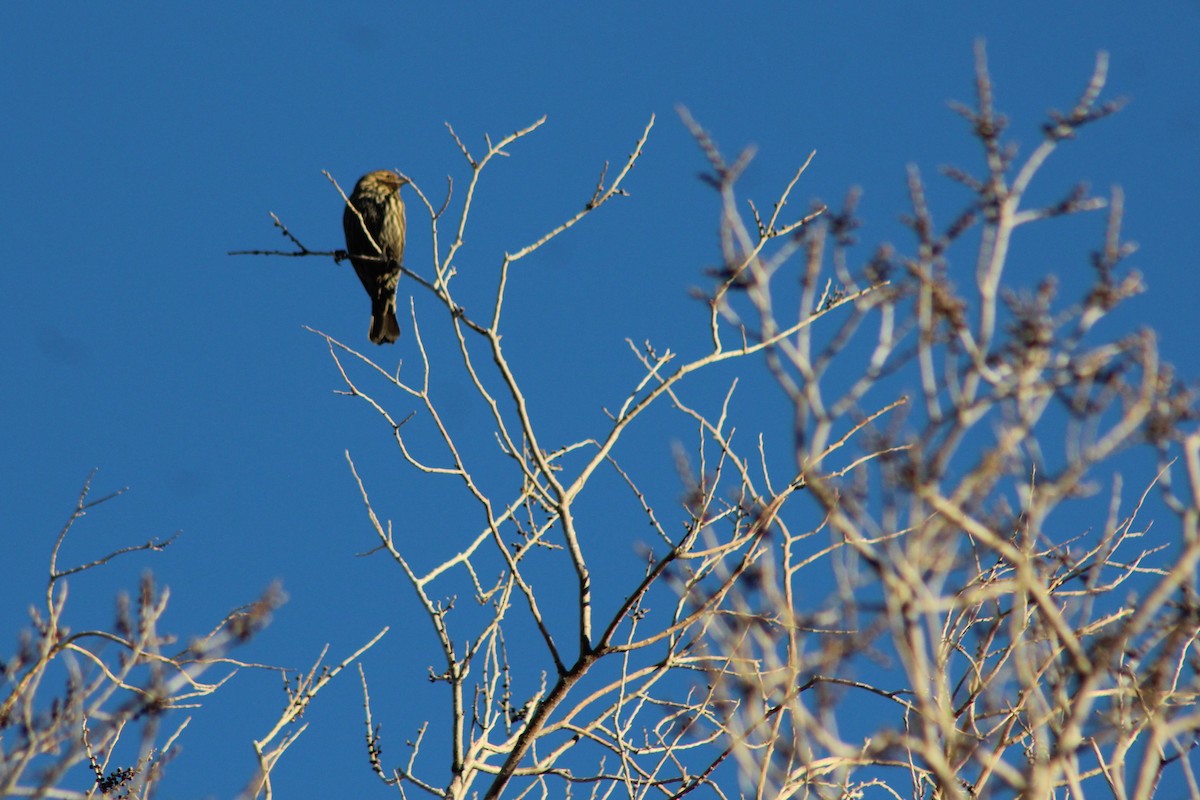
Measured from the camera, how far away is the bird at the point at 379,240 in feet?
30.5

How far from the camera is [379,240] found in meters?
9.25

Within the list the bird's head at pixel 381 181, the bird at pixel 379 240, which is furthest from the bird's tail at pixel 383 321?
the bird's head at pixel 381 181

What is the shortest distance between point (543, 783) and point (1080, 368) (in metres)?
2.97

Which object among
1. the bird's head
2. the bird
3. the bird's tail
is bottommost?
the bird's tail

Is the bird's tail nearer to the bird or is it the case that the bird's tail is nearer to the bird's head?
the bird

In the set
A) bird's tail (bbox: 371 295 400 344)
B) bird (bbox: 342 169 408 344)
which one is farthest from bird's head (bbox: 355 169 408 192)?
bird's tail (bbox: 371 295 400 344)

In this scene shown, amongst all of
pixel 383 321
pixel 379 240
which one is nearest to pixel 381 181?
pixel 379 240

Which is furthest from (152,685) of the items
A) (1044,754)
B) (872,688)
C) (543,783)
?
(1044,754)

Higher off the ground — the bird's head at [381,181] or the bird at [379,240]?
the bird's head at [381,181]

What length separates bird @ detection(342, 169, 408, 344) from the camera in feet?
30.5

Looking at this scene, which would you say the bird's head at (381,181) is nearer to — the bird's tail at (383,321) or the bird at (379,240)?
the bird at (379,240)

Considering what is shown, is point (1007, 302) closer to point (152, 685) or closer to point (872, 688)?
point (872, 688)

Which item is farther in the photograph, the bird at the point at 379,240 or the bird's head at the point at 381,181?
the bird's head at the point at 381,181

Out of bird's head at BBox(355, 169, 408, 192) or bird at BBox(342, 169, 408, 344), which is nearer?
bird at BBox(342, 169, 408, 344)
